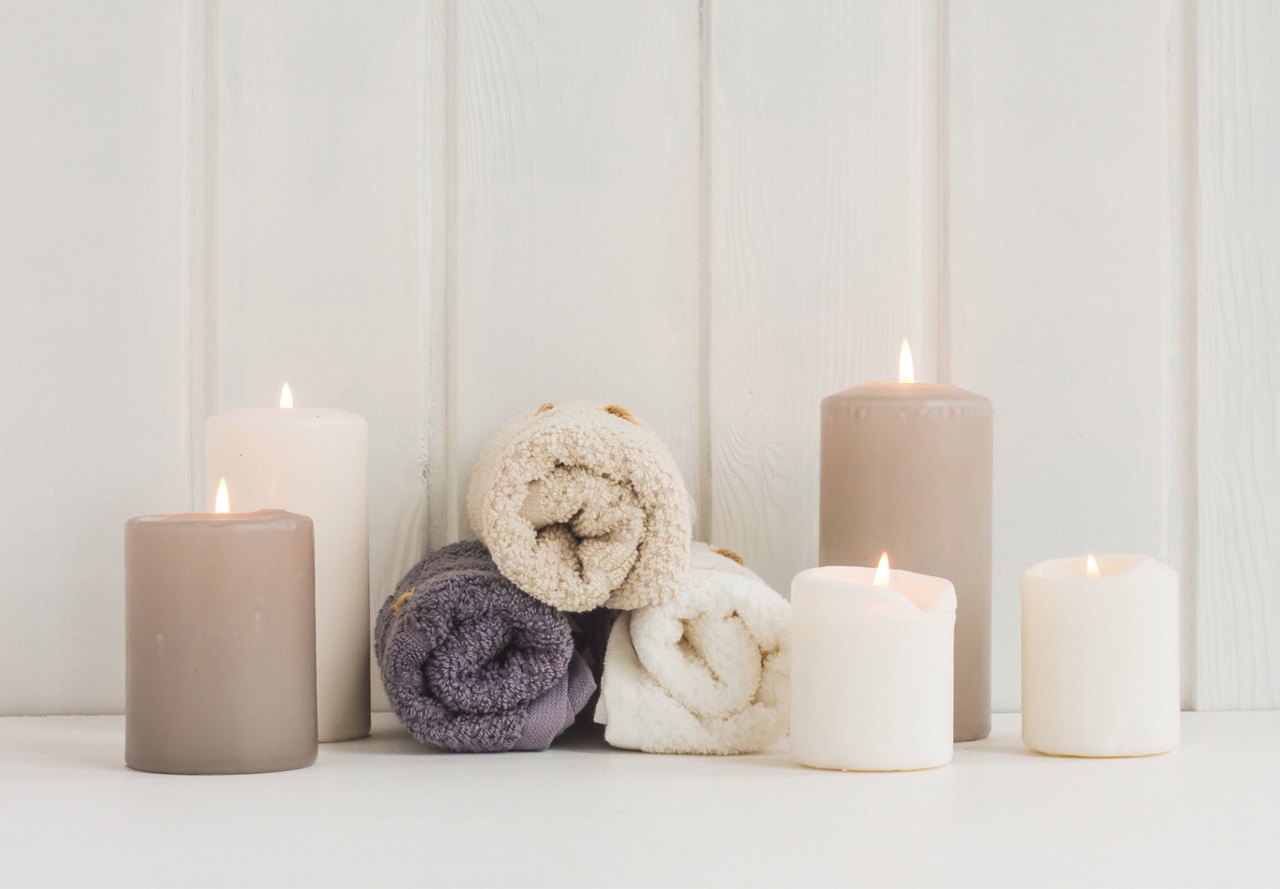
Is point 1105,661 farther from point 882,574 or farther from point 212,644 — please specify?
point 212,644

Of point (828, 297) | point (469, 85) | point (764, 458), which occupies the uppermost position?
point (469, 85)

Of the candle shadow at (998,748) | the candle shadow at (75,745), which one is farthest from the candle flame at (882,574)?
the candle shadow at (75,745)

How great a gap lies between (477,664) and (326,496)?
0.44 feet

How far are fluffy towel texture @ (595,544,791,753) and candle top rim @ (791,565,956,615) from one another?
0.04 m

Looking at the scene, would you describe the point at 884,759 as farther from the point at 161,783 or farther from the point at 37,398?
the point at 37,398

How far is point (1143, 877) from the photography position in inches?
18.2

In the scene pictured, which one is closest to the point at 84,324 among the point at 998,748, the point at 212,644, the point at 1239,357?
the point at 212,644

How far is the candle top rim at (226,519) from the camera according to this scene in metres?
0.60

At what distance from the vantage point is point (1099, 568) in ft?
2.29

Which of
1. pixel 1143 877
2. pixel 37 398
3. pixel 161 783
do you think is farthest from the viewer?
pixel 37 398

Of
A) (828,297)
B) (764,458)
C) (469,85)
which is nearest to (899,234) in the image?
(828,297)

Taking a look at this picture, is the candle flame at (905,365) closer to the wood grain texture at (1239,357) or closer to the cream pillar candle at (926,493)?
the cream pillar candle at (926,493)

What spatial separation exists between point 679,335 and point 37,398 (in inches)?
15.8

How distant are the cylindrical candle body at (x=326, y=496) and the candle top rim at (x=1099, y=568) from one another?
0.37m
